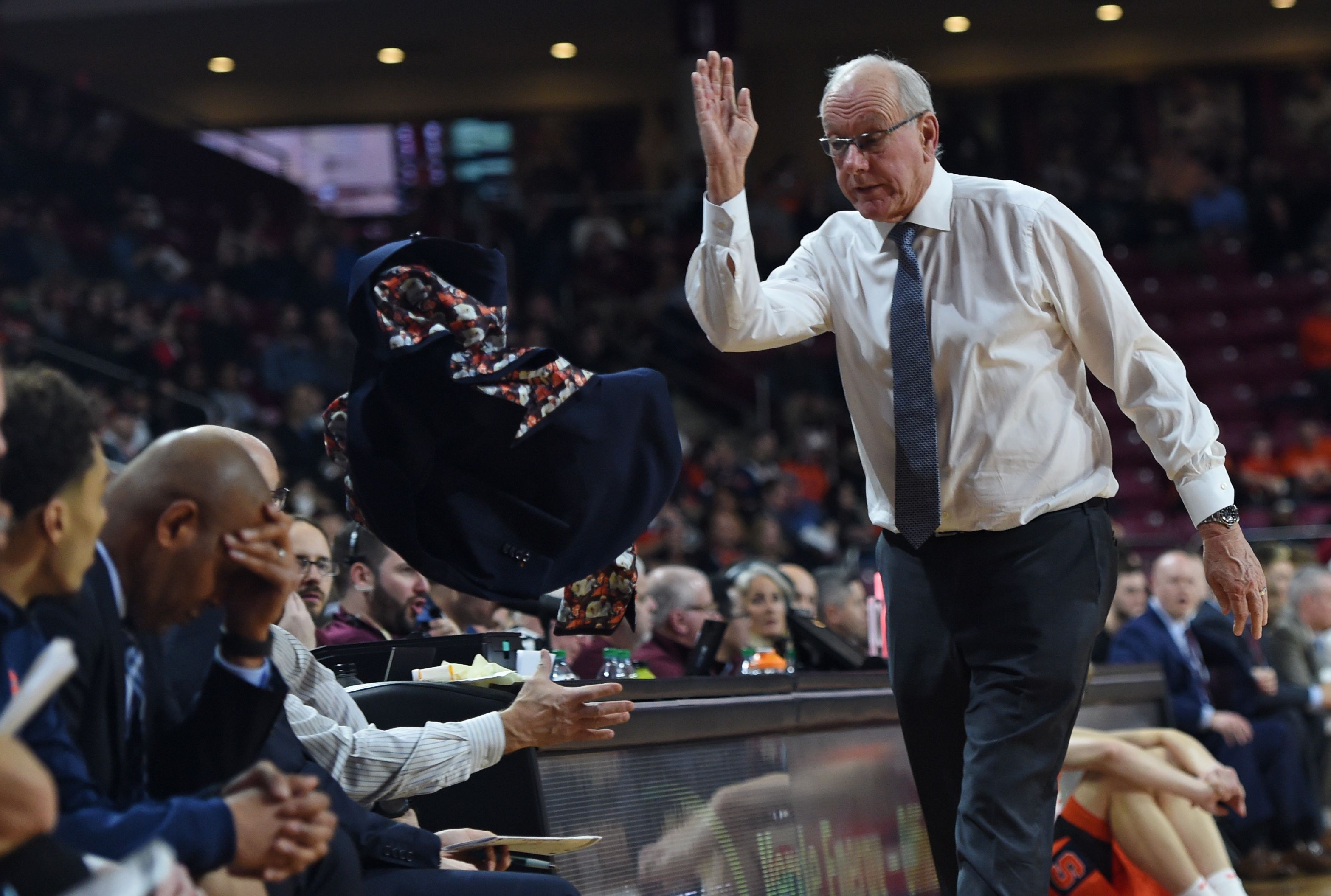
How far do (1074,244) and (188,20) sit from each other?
520 inches

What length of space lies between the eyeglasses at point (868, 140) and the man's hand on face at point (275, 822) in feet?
4.82

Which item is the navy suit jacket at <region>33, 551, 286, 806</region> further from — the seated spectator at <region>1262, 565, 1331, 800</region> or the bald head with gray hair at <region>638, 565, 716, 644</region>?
the seated spectator at <region>1262, 565, 1331, 800</region>

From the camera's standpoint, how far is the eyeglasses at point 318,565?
12.5 ft

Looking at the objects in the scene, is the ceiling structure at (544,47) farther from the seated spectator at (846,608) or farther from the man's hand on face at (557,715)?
the man's hand on face at (557,715)

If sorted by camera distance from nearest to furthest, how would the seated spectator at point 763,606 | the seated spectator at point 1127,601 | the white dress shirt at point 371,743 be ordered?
the white dress shirt at point 371,743 → the seated spectator at point 763,606 → the seated spectator at point 1127,601

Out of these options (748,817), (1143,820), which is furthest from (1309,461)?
(748,817)

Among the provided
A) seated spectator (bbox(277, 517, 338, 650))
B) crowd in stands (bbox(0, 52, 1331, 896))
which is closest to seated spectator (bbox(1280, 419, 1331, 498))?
crowd in stands (bbox(0, 52, 1331, 896))

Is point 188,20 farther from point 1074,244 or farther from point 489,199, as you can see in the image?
point 1074,244

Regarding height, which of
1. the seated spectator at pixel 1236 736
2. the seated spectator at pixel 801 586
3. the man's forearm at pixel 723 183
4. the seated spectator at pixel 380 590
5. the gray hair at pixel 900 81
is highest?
the gray hair at pixel 900 81

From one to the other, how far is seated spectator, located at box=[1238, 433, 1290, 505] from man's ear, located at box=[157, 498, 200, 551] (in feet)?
34.5

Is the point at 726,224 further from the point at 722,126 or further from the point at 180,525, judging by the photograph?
the point at 180,525

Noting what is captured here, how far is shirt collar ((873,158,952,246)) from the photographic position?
8.90 ft

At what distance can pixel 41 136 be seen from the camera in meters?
13.1

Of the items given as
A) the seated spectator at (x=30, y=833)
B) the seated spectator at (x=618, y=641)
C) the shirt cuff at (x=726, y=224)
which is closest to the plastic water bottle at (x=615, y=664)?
the seated spectator at (x=618, y=641)
